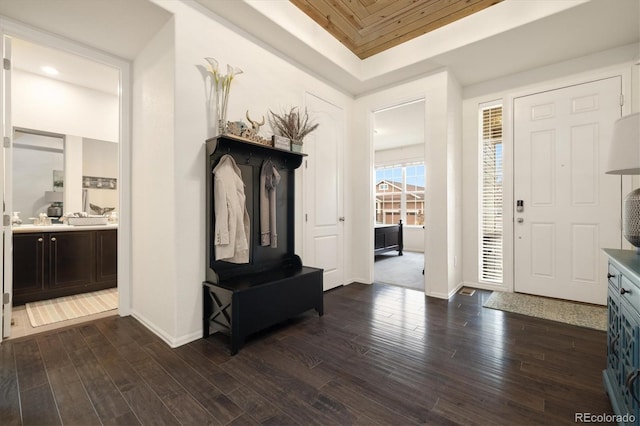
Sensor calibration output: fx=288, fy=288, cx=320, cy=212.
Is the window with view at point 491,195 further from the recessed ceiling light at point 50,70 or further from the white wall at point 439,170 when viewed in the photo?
Answer: the recessed ceiling light at point 50,70

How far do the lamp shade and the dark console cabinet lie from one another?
2238mm

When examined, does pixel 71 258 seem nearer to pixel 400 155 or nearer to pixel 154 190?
pixel 154 190

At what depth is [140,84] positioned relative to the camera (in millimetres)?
2732

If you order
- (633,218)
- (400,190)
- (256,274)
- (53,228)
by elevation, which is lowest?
(256,274)

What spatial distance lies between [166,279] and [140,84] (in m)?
1.86

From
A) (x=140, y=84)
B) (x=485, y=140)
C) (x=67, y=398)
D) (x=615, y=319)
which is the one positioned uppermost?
(x=140, y=84)

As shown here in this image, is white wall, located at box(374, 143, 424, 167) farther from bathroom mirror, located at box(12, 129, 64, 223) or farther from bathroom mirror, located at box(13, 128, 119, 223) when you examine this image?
bathroom mirror, located at box(12, 129, 64, 223)

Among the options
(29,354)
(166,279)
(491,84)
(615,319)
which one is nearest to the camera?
(615,319)

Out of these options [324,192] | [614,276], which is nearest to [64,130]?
[324,192]

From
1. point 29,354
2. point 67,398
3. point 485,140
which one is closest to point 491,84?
point 485,140

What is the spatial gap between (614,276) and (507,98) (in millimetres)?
2878

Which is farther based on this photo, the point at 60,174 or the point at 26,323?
the point at 60,174

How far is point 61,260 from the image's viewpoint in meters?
3.43

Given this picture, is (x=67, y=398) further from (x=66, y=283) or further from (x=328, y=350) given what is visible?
(x=66, y=283)
